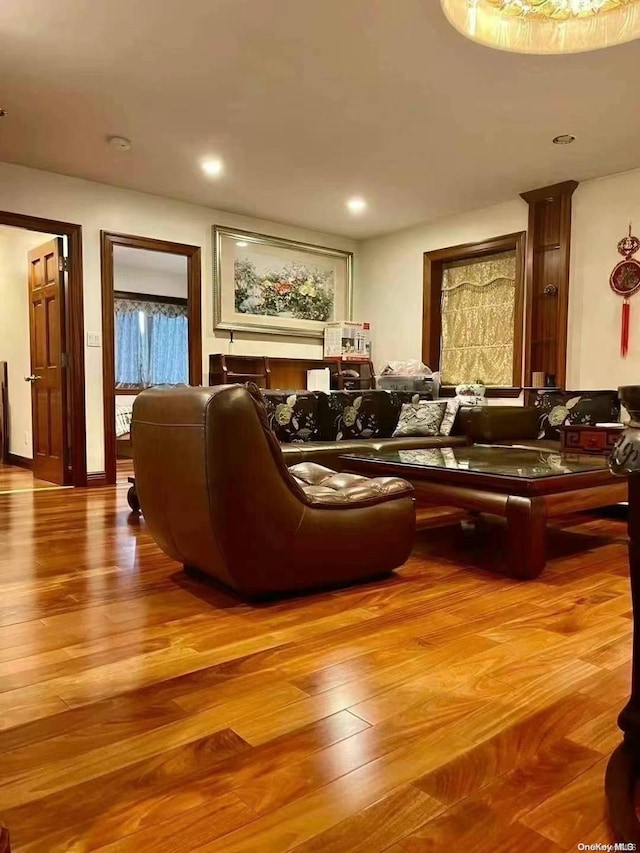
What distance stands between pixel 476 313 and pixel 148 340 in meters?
5.11

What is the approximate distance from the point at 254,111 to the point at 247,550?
117 inches

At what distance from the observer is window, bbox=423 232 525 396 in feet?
18.7

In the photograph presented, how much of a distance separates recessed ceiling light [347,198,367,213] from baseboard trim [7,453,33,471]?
4.07 meters

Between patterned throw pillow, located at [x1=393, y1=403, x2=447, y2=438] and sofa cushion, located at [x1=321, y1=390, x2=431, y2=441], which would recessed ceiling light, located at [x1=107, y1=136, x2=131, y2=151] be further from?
patterned throw pillow, located at [x1=393, y1=403, x2=447, y2=438]

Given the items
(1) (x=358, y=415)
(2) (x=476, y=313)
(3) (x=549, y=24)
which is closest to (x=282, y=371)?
(2) (x=476, y=313)

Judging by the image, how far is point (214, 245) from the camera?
19.4 ft

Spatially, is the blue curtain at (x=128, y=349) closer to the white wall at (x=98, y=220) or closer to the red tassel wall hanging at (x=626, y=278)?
the white wall at (x=98, y=220)

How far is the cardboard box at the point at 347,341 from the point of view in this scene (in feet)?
21.8

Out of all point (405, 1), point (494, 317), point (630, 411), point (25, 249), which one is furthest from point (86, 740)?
point (25, 249)

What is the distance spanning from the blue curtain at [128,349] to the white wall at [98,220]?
11.2ft

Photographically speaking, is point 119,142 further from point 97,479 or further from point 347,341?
point 347,341

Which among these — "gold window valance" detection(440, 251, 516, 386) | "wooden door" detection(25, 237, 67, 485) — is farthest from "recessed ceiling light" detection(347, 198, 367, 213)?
"wooden door" detection(25, 237, 67, 485)

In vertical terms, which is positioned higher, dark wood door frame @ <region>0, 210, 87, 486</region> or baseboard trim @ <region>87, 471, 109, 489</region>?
dark wood door frame @ <region>0, 210, 87, 486</region>

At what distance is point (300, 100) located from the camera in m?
3.73
